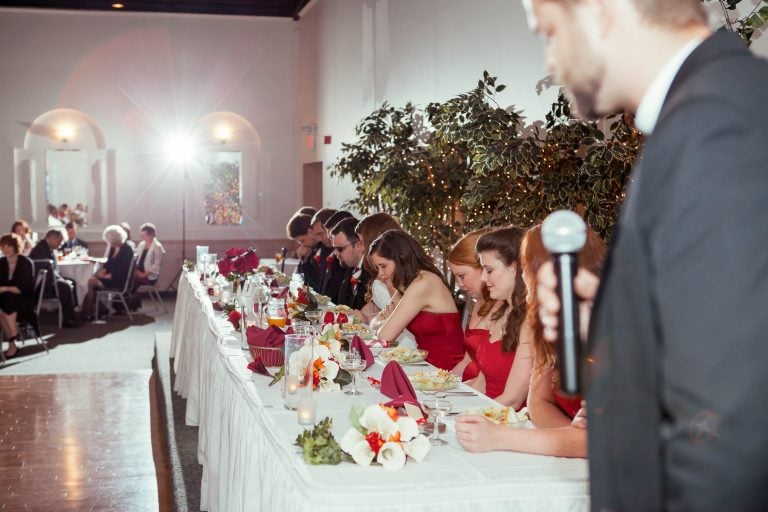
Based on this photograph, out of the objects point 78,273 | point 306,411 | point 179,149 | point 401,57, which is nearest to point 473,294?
point 306,411

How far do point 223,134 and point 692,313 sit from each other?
14.2 m

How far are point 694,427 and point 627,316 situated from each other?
129 mm

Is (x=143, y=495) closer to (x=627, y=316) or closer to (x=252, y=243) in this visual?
(x=627, y=316)

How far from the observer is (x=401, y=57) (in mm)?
9242

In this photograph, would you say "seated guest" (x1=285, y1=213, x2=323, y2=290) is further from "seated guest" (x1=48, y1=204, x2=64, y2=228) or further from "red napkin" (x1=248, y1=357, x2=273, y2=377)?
"seated guest" (x1=48, y1=204, x2=64, y2=228)

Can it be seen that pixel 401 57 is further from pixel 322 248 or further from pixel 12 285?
pixel 12 285

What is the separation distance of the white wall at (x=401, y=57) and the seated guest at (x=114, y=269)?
9.01 ft

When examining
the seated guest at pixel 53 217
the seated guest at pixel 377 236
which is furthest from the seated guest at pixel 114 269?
the seated guest at pixel 377 236

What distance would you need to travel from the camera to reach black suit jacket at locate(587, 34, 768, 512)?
86 cm

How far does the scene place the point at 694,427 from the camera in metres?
0.88

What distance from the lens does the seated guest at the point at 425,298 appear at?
454 cm

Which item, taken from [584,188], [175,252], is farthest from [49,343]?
[584,188]

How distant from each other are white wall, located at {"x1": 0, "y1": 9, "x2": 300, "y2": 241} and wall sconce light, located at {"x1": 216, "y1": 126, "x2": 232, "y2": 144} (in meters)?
0.37

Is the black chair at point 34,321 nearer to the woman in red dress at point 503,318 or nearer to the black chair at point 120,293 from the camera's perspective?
the black chair at point 120,293
